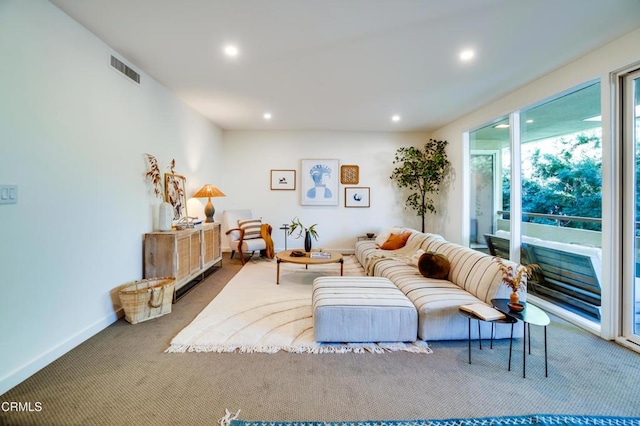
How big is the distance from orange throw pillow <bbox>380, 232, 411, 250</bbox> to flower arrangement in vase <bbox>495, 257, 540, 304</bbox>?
2.03 m

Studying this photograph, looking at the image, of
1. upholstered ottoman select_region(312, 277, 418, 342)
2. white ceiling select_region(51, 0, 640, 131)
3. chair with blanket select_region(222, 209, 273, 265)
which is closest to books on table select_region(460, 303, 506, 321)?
upholstered ottoman select_region(312, 277, 418, 342)

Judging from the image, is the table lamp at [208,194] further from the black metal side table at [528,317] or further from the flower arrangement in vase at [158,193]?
the black metal side table at [528,317]

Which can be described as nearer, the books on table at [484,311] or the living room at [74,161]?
the living room at [74,161]

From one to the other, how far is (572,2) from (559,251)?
95.0 inches

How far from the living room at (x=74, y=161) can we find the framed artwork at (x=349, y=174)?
2.66 meters

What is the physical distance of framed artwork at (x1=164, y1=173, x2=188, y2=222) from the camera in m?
3.73

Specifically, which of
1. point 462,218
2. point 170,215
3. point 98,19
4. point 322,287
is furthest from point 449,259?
point 98,19

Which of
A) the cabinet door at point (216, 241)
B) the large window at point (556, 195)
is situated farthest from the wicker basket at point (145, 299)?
the large window at point (556, 195)

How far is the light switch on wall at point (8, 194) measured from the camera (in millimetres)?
1767

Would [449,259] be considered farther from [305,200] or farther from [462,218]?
[305,200]

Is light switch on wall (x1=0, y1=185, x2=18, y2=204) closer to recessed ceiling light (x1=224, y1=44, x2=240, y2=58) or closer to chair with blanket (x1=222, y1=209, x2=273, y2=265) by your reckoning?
recessed ceiling light (x1=224, y1=44, x2=240, y2=58)

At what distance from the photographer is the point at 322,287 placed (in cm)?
280

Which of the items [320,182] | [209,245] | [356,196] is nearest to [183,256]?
[209,245]

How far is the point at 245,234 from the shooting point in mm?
5293
